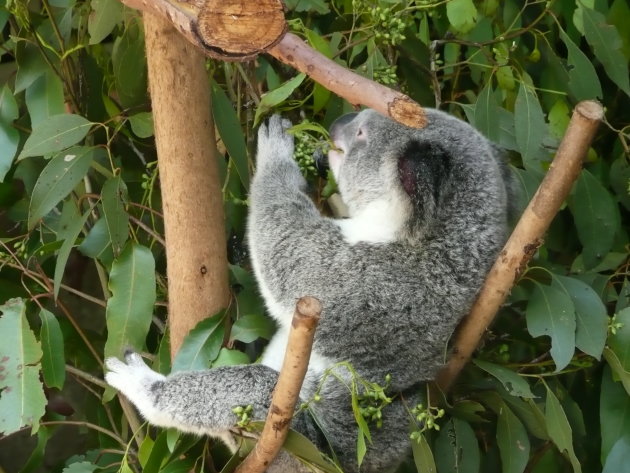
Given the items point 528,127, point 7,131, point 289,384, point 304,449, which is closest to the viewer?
point 289,384

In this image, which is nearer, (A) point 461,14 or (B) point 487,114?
(A) point 461,14

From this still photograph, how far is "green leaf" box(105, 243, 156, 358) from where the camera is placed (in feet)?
7.98

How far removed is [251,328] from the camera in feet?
8.21

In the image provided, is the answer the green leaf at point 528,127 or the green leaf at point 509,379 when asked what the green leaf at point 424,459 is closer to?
the green leaf at point 509,379

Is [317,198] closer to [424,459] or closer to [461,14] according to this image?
[461,14]

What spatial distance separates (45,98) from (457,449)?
163cm

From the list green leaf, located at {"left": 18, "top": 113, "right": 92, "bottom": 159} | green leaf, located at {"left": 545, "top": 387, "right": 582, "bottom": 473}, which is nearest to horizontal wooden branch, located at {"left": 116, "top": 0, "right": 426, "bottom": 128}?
green leaf, located at {"left": 18, "top": 113, "right": 92, "bottom": 159}

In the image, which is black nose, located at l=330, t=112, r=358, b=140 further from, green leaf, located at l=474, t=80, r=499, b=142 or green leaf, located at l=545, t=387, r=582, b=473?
green leaf, located at l=545, t=387, r=582, b=473

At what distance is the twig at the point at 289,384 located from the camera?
1.53 m

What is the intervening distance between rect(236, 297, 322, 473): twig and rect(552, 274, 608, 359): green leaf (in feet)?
3.14

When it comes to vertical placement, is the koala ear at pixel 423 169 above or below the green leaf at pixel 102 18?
below

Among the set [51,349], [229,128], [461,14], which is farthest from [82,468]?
[461,14]

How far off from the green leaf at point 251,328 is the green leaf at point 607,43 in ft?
4.36

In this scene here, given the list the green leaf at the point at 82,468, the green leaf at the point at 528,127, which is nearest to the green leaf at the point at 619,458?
the green leaf at the point at 528,127
